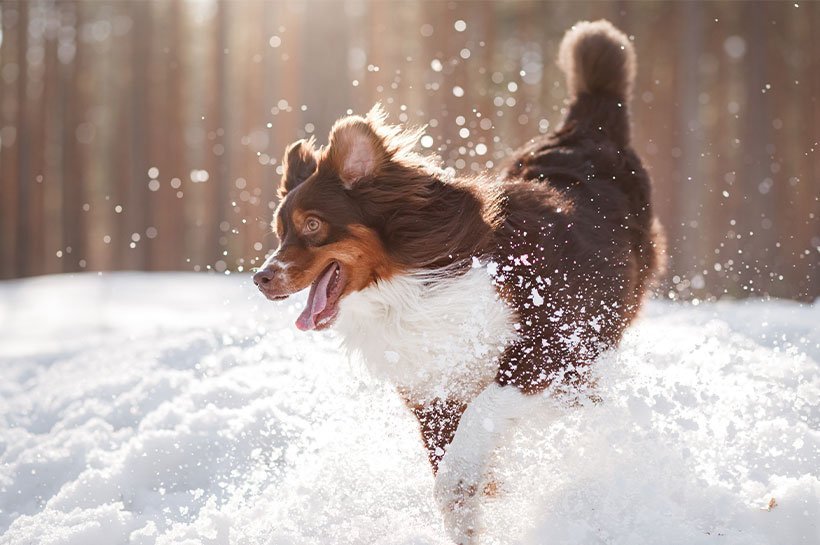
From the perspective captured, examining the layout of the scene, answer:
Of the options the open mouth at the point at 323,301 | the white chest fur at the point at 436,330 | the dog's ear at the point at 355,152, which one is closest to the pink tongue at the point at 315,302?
the open mouth at the point at 323,301

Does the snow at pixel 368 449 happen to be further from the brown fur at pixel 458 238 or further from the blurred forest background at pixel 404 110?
the blurred forest background at pixel 404 110

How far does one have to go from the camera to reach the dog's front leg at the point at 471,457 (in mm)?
3150

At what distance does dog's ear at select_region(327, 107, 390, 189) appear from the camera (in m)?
3.46

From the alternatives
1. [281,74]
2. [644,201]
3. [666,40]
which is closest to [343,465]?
[644,201]

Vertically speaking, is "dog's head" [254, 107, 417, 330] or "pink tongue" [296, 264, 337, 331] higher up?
"dog's head" [254, 107, 417, 330]

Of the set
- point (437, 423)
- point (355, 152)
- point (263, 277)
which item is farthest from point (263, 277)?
point (437, 423)

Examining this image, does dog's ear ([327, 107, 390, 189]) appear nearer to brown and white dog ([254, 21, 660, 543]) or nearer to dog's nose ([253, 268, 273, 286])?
brown and white dog ([254, 21, 660, 543])

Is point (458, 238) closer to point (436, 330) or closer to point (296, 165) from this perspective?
point (436, 330)

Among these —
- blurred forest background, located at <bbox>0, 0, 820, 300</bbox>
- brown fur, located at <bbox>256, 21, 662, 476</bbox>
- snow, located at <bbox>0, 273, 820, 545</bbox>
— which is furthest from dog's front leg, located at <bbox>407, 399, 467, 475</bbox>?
blurred forest background, located at <bbox>0, 0, 820, 300</bbox>

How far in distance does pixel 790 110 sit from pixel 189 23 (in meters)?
9.82

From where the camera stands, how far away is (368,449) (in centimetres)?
392

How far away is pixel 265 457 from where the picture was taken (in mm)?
4211

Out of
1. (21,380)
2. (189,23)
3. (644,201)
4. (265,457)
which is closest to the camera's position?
(265,457)

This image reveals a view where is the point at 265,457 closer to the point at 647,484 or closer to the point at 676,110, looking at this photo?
the point at 647,484
